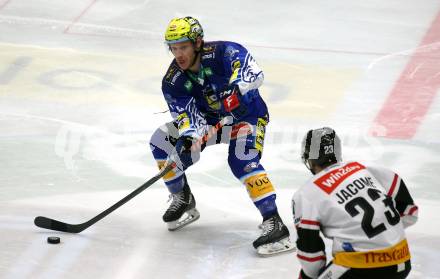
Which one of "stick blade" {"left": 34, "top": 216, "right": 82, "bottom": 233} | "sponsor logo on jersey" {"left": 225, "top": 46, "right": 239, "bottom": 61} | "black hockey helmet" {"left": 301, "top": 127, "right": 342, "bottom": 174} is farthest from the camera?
"stick blade" {"left": 34, "top": 216, "right": 82, "bottom": 233}

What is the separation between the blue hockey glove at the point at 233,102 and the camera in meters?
4.78

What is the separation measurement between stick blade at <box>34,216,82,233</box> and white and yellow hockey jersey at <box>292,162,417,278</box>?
1.84 metres

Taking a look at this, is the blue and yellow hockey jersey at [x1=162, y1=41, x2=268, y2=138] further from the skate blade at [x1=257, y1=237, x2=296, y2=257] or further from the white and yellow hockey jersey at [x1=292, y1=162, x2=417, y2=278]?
the white and yellow hockey jersey at [x1=292, y1=162, x2=417, y2=278]

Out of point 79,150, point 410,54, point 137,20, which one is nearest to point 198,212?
point 79,150

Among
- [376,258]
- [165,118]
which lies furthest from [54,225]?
[376,258]

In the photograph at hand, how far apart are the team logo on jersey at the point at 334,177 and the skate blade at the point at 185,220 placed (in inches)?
71.4

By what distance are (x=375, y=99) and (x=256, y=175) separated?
248cm

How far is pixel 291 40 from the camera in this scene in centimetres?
828

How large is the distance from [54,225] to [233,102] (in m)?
1.13

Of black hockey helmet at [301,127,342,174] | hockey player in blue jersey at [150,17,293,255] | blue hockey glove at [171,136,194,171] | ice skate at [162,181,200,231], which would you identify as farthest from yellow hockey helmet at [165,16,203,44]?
black hockey helmet at [301,127,342,174]

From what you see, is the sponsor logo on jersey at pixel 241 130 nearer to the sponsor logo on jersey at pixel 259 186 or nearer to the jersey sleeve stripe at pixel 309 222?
the sponsor logo on jersey at pixel 259 186

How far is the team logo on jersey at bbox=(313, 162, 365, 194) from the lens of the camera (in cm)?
343

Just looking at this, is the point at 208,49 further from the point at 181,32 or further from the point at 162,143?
the point at 162,143

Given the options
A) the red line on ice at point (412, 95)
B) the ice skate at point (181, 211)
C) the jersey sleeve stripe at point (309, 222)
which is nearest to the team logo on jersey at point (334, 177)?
the jersey sleeve stripe at point (309, 222)
